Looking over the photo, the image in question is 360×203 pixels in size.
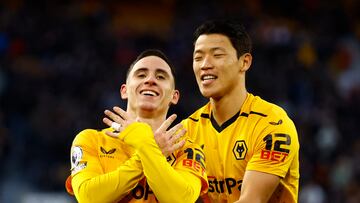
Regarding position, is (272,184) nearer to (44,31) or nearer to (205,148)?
(205,148)

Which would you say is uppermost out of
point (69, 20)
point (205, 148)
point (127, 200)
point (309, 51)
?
point (69, 20)

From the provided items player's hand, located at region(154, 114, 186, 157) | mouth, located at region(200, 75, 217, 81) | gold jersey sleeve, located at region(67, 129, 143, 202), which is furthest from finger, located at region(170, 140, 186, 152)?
mouth, located at region(200, 75, 217, 81)

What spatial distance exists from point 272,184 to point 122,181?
3.79ft

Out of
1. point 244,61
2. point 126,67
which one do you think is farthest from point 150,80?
point 126,67

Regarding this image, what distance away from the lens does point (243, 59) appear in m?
5.52

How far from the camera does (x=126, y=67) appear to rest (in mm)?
13344

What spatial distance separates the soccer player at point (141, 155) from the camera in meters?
4.41

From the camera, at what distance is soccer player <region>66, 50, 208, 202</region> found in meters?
4.41

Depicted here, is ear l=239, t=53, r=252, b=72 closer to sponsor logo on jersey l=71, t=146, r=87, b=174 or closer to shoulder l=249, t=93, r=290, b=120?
shoulder l=249, t=93, r=290, b=120

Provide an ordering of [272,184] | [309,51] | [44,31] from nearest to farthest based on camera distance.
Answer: [272,184], [44,31], [309,51]

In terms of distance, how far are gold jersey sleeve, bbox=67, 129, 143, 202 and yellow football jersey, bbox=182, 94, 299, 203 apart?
90 centimetres

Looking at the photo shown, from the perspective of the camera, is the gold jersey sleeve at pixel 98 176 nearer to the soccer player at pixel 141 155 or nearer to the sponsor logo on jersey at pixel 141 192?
the soccer player at pixel 141 155

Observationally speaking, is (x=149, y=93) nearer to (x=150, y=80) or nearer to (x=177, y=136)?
(x=150, y=80)

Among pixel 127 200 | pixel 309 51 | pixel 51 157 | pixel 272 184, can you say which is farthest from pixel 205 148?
pixel 309 51
